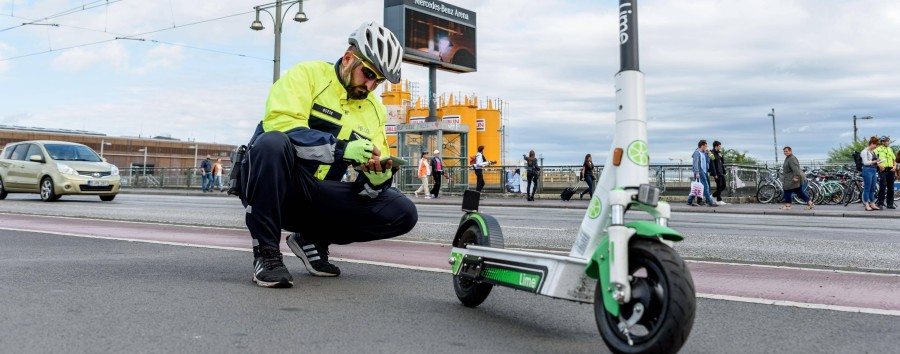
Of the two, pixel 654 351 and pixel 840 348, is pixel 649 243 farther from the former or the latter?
pixel 840 348

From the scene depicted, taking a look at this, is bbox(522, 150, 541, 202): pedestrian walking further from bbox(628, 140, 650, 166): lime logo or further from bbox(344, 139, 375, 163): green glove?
bbox(628, 140, 650, 166): lime logo

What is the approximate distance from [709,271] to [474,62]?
39.2 metres

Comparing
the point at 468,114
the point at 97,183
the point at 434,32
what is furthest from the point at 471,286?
the point at 468,114

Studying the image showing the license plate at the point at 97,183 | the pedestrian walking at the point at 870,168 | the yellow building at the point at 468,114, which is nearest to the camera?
the license plate at the point at 97,183

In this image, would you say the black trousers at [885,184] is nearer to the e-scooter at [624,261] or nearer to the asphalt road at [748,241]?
the asphalt road at [748,241]

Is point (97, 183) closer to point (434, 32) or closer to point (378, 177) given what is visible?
point (378, 177)

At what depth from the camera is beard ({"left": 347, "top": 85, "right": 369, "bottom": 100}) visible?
470cm

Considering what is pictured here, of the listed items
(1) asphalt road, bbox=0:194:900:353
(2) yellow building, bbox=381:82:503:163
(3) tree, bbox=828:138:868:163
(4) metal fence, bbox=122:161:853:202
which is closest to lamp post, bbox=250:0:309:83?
(4) metal fence, bbox=122:161:853:202

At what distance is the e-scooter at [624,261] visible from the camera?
8.34 feet

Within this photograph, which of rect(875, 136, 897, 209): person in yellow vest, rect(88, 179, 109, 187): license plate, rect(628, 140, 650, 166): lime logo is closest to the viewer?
rect(628, 140, 650, 166): lime logo

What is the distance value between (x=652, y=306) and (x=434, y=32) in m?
40.4

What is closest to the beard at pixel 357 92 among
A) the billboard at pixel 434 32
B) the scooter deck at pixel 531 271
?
the scooter deck at pixel 531 271

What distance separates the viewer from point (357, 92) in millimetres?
4727

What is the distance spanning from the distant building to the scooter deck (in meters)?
96.1
